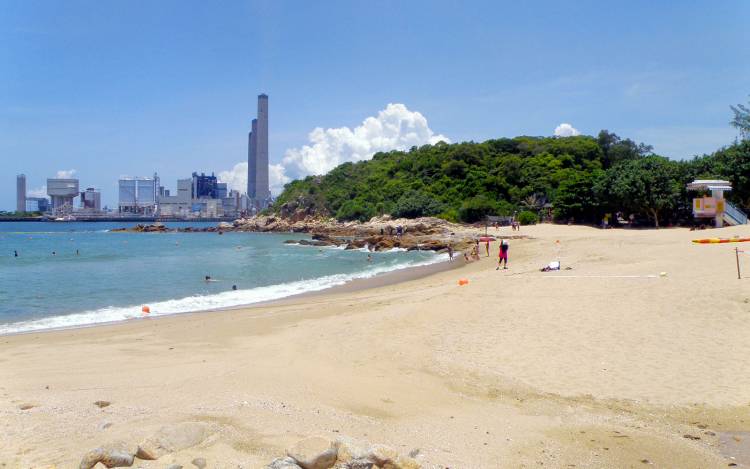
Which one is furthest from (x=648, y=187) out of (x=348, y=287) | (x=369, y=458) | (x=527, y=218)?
(x=369, y=458)

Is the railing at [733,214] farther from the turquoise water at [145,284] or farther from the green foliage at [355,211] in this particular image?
the green foliage at [355,211]

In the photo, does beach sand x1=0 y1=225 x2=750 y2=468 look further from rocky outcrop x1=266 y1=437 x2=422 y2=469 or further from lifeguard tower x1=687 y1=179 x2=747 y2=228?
lifeguard tower x1=687 y1=179 x2=747 y2=228

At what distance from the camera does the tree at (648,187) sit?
133ft

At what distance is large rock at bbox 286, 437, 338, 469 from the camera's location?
408 centimetres

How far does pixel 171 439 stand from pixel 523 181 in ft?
238

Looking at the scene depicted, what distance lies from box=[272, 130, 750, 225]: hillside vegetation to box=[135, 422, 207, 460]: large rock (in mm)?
41725

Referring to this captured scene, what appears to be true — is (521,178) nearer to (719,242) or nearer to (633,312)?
(719,242)

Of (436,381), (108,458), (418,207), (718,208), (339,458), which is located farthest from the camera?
(418,207)

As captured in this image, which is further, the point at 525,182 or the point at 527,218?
the point at 525,182

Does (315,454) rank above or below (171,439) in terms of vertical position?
above

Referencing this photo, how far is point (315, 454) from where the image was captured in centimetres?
414

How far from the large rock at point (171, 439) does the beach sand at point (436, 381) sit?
100mm

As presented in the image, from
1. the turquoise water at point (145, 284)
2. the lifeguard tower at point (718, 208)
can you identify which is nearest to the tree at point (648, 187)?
the lifeguard tower at point (718, 208)

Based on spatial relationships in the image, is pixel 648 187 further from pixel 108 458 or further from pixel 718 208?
pixel 108 458
